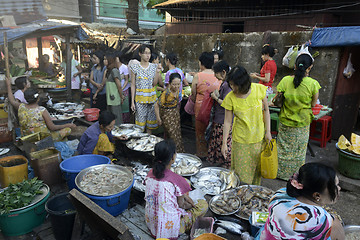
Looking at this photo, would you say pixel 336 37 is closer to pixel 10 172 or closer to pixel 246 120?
pixel 246 120

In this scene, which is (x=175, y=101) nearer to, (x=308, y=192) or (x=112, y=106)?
(x=112, y=106)

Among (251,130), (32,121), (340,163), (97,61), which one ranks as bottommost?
(340,163)

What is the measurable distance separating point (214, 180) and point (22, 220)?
103 inches

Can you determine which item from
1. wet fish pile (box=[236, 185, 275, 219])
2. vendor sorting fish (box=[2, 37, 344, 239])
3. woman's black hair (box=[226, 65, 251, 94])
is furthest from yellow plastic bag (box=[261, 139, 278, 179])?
woman's black hair (box=[226, 65, 251, 94])

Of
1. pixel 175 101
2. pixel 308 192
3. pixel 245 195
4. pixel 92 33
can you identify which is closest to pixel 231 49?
pixel 175 101

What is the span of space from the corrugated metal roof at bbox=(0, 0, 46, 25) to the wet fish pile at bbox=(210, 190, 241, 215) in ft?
33.8

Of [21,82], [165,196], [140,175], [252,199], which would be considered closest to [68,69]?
[21,82]

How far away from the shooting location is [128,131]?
5.52 m

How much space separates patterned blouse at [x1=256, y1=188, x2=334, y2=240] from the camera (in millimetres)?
1817

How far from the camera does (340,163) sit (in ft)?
17.0

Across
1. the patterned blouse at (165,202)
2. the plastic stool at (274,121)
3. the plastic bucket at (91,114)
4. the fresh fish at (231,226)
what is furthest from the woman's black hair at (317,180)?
the plastic bucket at (91,114)

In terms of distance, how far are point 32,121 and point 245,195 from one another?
169 inches

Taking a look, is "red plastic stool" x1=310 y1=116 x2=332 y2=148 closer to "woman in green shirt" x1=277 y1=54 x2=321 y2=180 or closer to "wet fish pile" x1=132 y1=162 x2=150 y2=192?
"woman in green shirt" x1=277 y1=54 x2=321 y2=180

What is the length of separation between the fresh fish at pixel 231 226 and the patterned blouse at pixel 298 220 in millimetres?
777
